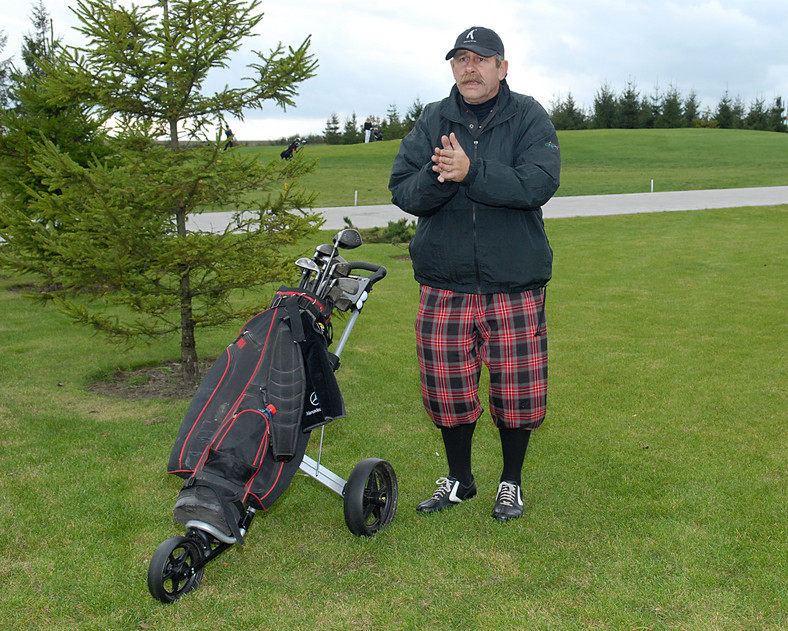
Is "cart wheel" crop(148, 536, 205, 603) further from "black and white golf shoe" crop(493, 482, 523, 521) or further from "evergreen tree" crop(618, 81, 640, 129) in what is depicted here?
"evergreen tree" crop(618, 81, 640, 129)

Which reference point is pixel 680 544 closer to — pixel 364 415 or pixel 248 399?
pixel 248 399

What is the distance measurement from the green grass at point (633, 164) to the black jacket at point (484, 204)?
1832 centimetres

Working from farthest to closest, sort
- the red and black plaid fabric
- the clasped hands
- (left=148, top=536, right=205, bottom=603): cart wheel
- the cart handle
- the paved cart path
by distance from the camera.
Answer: the paved cart path
the cart handle
the red and black plaid fabric
the clasped hands
(left=148, top=536, right=205, bottom=603): cart wheel

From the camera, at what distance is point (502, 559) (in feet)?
12.5

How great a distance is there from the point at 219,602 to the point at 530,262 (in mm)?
2172

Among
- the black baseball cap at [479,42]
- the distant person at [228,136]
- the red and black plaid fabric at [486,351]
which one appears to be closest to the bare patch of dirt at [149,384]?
the distant person at [228,136]

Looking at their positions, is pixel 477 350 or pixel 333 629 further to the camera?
pixel 477 350

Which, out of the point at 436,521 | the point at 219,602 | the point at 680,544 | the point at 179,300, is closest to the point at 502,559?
the point at 436,521

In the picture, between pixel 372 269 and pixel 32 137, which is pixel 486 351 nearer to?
pixel 372 269

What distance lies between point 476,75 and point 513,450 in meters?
1.99

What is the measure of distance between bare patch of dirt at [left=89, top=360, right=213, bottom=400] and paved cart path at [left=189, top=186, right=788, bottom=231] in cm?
1019

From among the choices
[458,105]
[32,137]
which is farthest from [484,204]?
[32,137]

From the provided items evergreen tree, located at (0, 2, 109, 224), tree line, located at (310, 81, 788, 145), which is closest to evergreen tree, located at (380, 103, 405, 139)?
tree line, located at (310, 81, 788, 145)

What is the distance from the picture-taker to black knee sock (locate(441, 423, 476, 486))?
4379mm
